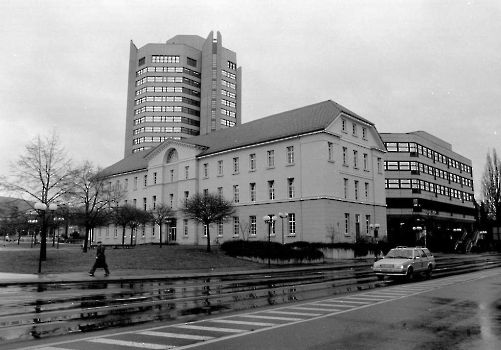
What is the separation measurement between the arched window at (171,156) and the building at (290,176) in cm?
24

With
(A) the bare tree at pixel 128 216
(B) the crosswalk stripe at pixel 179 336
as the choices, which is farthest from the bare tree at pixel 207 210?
(B) the crosswalk stripe at pixel 179 336

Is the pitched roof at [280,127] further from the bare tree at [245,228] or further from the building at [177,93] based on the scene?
the building at [177,93]

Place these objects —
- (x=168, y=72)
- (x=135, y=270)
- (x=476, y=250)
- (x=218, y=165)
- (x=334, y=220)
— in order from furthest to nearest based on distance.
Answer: (x=168, y=72)
(x=476, y=250)
(x=218, y=165)
(x=334, y=220)
(x=135, y=270)

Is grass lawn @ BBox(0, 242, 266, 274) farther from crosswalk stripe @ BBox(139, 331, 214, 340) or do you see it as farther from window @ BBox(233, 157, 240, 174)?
crosswalk stripe @ BBox(139, 331, 214, 340)

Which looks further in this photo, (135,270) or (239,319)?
(135,270)

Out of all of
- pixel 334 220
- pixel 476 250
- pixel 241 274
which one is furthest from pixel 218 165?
pixel 476 250

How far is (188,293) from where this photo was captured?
56.0 ft

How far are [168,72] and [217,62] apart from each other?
1325 centimetres

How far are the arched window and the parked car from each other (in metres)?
46.9

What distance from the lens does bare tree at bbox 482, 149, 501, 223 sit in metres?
79.2

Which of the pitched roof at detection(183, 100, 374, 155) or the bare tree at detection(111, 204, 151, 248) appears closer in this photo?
the pitched roof at detection(183, 100, 374, 155)

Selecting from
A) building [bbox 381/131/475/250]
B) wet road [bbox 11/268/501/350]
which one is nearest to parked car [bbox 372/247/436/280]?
wet road [bbox 11/268/501/350]

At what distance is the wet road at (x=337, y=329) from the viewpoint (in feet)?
26.0

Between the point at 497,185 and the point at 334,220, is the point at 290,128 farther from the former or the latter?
the point at 497,185
